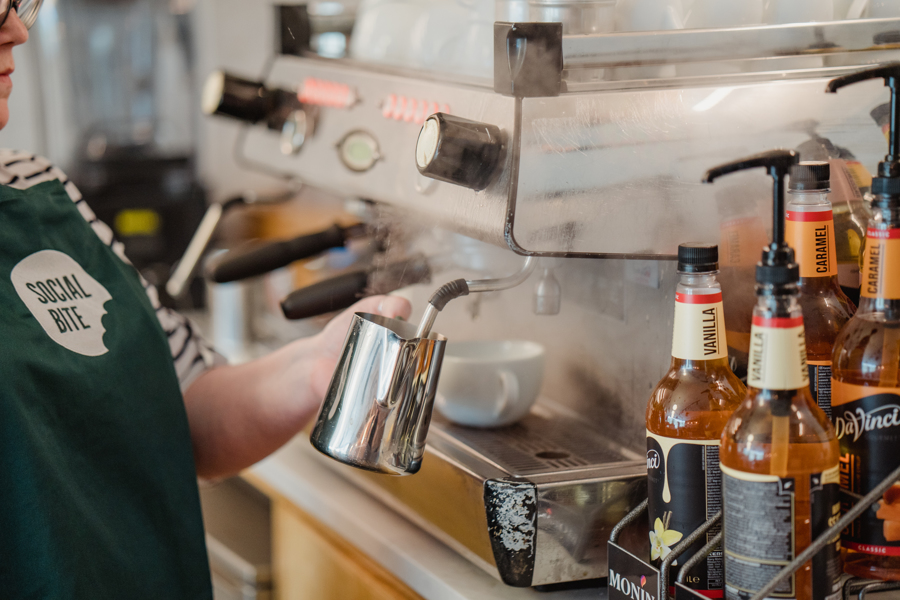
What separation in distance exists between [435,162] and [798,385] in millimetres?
312

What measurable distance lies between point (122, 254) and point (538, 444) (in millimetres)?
463

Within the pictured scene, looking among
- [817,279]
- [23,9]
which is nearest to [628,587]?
[817,279]

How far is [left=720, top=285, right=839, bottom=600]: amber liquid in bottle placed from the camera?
54cm

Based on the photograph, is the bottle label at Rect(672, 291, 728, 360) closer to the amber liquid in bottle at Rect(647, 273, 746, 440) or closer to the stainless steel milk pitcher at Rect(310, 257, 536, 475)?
the amber liquid in bottle at Rect(647, 273, 746, 440)

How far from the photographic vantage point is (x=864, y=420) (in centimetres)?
59

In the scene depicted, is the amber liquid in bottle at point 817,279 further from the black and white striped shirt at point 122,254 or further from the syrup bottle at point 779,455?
the black and white striped shirt at point 122,254

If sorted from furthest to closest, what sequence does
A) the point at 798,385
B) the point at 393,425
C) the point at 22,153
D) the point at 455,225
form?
1. the point at 22,153
2. the point at 455,225
3. the point at 393,425
4. the point at 798,385

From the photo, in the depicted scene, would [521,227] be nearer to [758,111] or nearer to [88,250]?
[758,111]

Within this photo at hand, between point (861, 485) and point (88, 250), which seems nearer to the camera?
point (861, 485)

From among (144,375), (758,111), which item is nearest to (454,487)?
(144,375)

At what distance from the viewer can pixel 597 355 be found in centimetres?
89

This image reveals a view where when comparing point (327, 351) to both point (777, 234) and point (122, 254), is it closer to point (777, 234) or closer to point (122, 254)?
point (122, 254)

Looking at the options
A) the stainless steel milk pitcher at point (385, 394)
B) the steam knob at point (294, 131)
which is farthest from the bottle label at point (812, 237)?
the steam knob at point (294, 131)

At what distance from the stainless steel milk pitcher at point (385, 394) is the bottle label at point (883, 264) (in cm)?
28
